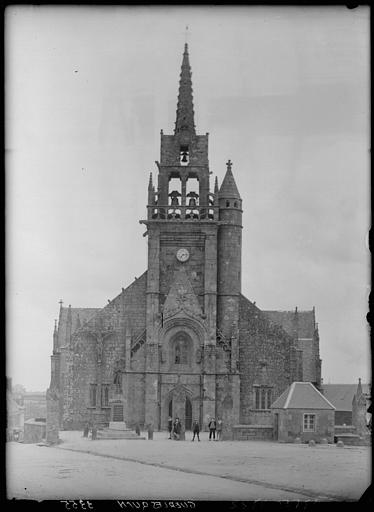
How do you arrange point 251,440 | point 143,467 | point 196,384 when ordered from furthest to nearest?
point 196,384, point 251,440, point 143,467

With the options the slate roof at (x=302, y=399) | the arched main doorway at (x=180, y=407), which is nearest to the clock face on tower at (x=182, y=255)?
the arched main doorway at (x=180, y=407)

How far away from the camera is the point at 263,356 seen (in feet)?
189

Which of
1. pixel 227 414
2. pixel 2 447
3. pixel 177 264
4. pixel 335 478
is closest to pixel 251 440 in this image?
pixel 227 414

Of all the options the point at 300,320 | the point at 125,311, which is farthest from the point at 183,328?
the point at 300,320

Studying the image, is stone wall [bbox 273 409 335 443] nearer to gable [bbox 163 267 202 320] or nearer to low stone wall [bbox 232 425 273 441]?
low stone wall [bbox 232 425 273 441]

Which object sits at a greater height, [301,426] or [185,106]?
[185,106]

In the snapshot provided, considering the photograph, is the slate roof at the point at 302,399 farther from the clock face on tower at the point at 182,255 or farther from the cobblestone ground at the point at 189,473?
the clock face on tower at the point at 182,255

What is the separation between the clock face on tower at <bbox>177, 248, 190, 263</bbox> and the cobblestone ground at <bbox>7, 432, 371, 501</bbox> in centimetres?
1960

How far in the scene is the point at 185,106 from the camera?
60719mm

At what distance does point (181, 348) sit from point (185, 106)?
17.3 m

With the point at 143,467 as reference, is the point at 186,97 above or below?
above

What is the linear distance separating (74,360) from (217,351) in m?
9.66

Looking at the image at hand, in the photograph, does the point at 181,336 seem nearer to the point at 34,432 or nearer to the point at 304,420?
the point at 304,420

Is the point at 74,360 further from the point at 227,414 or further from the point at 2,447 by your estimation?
the point at 2,447
